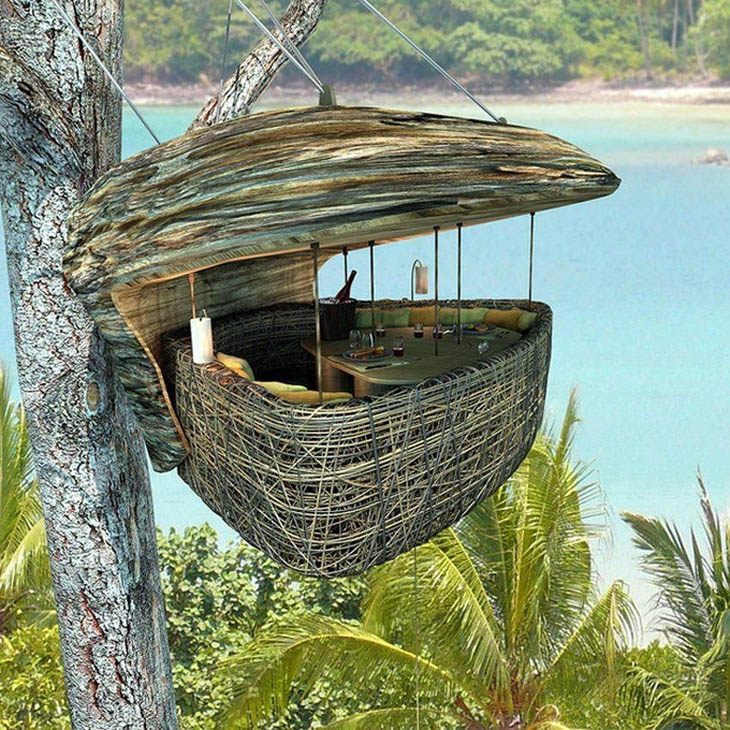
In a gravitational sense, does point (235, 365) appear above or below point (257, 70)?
below

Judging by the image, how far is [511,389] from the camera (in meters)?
3.95

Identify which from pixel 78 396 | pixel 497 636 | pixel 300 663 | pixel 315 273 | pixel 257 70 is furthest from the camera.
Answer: pixel 497 636

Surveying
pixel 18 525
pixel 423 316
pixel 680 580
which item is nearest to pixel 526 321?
pixel 423 316

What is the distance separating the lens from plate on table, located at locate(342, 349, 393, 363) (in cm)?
466

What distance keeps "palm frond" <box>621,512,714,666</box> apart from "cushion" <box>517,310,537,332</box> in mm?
3468

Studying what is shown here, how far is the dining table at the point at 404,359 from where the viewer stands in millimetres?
4391

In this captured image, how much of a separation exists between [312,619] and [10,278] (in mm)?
3607

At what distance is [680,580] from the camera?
26.9 ft

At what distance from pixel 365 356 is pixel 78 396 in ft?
3.53

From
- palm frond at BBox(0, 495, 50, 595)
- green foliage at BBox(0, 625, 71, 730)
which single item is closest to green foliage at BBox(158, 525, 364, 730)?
palm frond at BBox(0, 495, 50, 595)

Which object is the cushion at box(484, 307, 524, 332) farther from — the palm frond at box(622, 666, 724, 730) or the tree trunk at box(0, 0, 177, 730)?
the palm frond at box(622, 666, 724, 730)

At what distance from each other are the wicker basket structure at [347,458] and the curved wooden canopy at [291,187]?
0.42 metres

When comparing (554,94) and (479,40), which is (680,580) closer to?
(554,94)

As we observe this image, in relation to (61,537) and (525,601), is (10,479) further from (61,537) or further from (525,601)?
(61,537)
